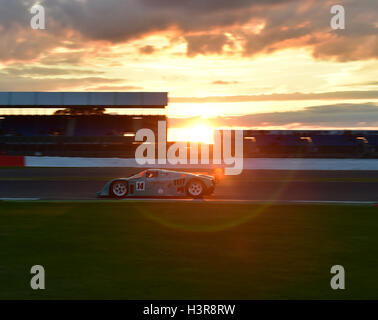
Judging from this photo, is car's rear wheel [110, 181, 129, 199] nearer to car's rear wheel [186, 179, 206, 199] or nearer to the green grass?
car's rear wheel [186, 179, 206, 199]

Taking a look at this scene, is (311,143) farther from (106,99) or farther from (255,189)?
(106,99)

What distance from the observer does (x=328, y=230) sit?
25.5 feet

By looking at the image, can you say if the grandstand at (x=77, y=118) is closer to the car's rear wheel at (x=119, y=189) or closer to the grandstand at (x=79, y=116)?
the grandstand at (x=79, y=116)

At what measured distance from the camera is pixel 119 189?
13.1 meters

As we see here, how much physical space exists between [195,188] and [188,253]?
270 inches

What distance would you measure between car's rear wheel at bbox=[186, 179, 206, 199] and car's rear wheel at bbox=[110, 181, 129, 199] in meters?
1.67

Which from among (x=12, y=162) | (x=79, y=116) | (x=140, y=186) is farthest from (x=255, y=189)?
(x=79, y=116)

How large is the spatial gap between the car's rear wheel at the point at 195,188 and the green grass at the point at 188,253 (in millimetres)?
2954

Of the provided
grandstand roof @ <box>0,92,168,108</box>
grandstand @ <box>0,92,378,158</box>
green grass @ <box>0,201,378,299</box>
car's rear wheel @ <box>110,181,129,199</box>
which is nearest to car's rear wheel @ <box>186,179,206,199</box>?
car's rear wheel @ <box>110,181,129,199</box>

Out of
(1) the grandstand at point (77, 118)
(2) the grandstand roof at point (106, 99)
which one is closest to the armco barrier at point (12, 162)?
(1) the grandstand at point (77, 118)

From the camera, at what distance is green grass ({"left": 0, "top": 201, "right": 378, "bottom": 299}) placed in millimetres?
4738
